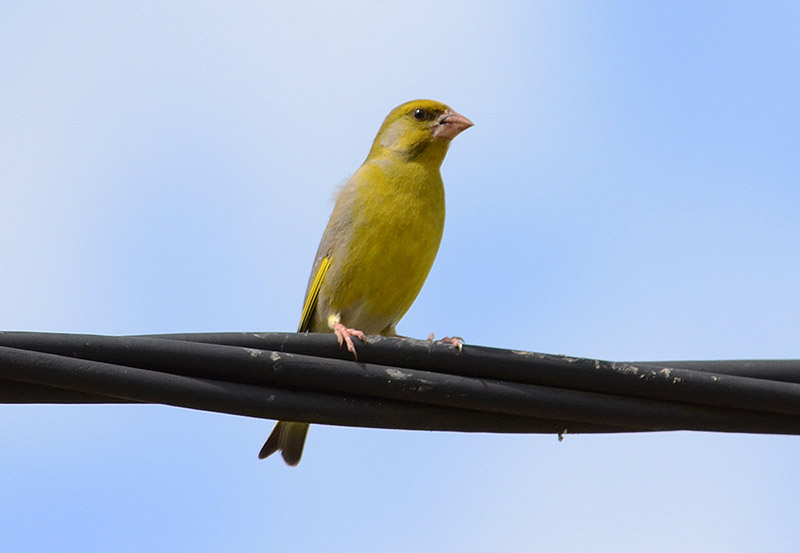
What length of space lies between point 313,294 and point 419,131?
48.4 inches

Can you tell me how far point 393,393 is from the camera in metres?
2.89

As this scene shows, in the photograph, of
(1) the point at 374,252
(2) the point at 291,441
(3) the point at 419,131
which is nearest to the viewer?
(1) the point at 374,252

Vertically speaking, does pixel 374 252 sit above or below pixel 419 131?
below

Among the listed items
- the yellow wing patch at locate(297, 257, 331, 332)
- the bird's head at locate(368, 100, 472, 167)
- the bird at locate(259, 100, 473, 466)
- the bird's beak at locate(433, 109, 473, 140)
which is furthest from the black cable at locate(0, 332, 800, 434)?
the bird's beak at locate(433, 109, 473, 140)

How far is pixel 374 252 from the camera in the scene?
5500 millimetres

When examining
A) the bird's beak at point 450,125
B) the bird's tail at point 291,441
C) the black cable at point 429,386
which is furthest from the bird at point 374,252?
the black cable at point 429,386

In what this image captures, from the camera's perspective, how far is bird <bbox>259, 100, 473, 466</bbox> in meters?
5.51

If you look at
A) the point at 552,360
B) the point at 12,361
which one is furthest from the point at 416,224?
the point at 12,361

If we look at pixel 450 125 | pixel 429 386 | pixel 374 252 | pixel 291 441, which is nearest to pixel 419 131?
pixel 450 125

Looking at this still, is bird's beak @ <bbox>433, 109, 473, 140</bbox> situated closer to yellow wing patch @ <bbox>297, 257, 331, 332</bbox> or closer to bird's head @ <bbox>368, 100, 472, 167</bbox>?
bird's head @ <bbox>368, 100, 472, 167</bbox>

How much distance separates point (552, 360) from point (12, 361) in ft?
4.56

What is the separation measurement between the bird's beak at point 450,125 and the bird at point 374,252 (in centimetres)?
29

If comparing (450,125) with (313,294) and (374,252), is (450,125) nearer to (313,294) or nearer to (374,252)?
(374,252)

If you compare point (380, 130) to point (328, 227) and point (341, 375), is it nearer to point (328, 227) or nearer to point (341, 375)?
point (328, 227)
